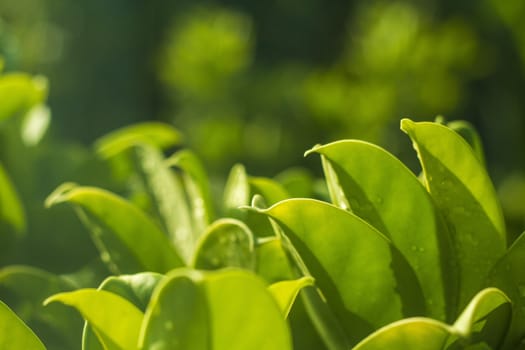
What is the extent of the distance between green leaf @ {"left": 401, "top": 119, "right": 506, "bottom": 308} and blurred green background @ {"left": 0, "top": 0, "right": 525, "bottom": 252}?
1.41 meters

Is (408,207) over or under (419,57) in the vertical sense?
over

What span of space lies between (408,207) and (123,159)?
369 millimetres

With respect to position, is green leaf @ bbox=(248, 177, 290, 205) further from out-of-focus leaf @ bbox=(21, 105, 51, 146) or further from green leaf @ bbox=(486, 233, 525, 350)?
out-of-focus leaf @ bbox=(21, 105, 51, 146)

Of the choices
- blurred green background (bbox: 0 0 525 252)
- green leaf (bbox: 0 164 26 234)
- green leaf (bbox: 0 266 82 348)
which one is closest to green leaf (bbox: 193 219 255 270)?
Answer: green leaf (bbox: 0 266 82 348)

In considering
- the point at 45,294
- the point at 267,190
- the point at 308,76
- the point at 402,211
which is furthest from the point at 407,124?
the point at 308,76

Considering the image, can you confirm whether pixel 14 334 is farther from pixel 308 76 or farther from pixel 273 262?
pixel 308 76

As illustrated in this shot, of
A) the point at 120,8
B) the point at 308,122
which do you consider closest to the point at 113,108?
the point at 120,8

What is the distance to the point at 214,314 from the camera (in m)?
0.40

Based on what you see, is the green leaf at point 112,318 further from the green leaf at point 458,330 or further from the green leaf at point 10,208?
the green leaf at point 10,208

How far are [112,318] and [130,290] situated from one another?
1.3 inches

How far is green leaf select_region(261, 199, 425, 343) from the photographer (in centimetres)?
48

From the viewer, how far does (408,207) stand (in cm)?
51

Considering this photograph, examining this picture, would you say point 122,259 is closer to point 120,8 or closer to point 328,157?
point 328,157

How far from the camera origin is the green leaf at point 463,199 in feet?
1.61
